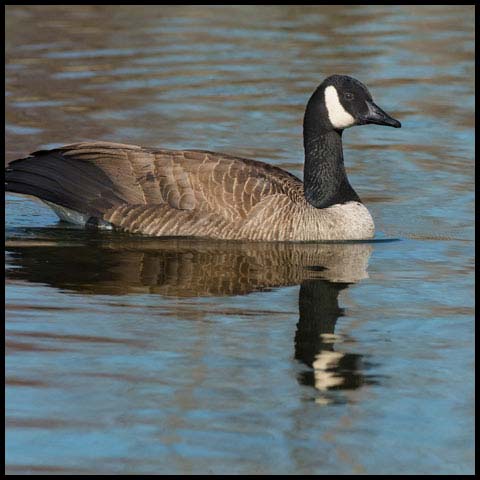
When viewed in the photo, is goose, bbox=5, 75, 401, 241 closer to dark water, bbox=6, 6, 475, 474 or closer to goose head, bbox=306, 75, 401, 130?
goose head, bbox=306, 75, 401, 130

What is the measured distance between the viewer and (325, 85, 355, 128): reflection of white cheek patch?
1385 cm

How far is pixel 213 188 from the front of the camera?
536 inches

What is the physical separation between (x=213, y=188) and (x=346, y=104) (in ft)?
4.85

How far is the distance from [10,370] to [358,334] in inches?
97.8

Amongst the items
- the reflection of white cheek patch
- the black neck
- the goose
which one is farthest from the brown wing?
the reflection of white cheek patch

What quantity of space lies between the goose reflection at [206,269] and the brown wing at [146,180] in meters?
0.36

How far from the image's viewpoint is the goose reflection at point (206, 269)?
36.9ft

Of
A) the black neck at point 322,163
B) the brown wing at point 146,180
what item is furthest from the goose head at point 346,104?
the brown wing at point 146,180

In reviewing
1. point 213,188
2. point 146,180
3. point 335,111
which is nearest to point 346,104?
A: point 335,111

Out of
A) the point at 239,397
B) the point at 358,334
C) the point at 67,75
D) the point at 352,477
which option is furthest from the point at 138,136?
the point at 352,477

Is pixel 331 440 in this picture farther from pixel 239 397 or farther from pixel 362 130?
pixel 362 130

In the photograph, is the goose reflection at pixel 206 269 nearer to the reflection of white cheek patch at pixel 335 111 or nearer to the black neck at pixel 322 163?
the black neck at pixel 322 163

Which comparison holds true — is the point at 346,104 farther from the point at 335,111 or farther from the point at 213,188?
the point at 213,188

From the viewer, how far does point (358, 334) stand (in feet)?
34.3
